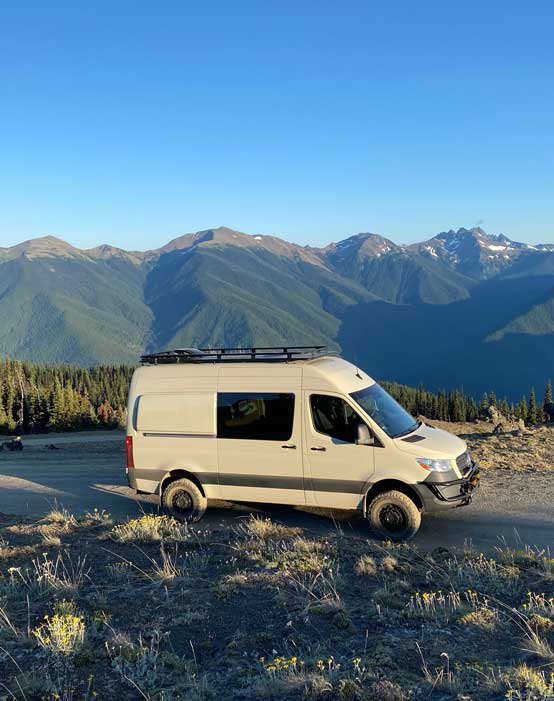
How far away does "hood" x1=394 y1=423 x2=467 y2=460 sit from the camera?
8.99m

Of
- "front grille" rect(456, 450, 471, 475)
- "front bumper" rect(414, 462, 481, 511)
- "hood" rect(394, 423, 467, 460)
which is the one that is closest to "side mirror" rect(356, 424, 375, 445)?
"hood" rect(394, 423, 467, 460)

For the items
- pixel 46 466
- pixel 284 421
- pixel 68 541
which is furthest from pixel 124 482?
pixel 284 421

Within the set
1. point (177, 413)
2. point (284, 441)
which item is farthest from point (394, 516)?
point (177, 413)

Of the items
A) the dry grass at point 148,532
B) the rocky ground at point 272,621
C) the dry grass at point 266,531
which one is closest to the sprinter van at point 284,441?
the dry grass at point 266,531

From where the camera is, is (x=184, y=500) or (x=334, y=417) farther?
(x=184, y=500)

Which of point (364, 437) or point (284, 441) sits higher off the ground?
point (364, 437)

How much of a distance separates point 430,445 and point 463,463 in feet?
2.33

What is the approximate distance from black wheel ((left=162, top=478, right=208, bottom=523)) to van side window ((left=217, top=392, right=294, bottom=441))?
127 cm

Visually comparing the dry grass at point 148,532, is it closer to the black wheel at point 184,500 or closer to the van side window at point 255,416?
the black wheel at point 184,500

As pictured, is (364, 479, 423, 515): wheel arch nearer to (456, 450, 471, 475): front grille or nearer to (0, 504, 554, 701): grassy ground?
(456, 450, 471, 475): front grille

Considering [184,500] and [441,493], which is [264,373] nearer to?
[184,500]

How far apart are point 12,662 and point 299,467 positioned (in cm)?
560

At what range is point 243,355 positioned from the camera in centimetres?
1061

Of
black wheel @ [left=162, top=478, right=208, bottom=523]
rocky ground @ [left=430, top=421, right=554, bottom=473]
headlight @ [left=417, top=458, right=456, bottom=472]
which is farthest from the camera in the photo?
rocky ground @ [left=430, top=421, right=554, bottom=473]
